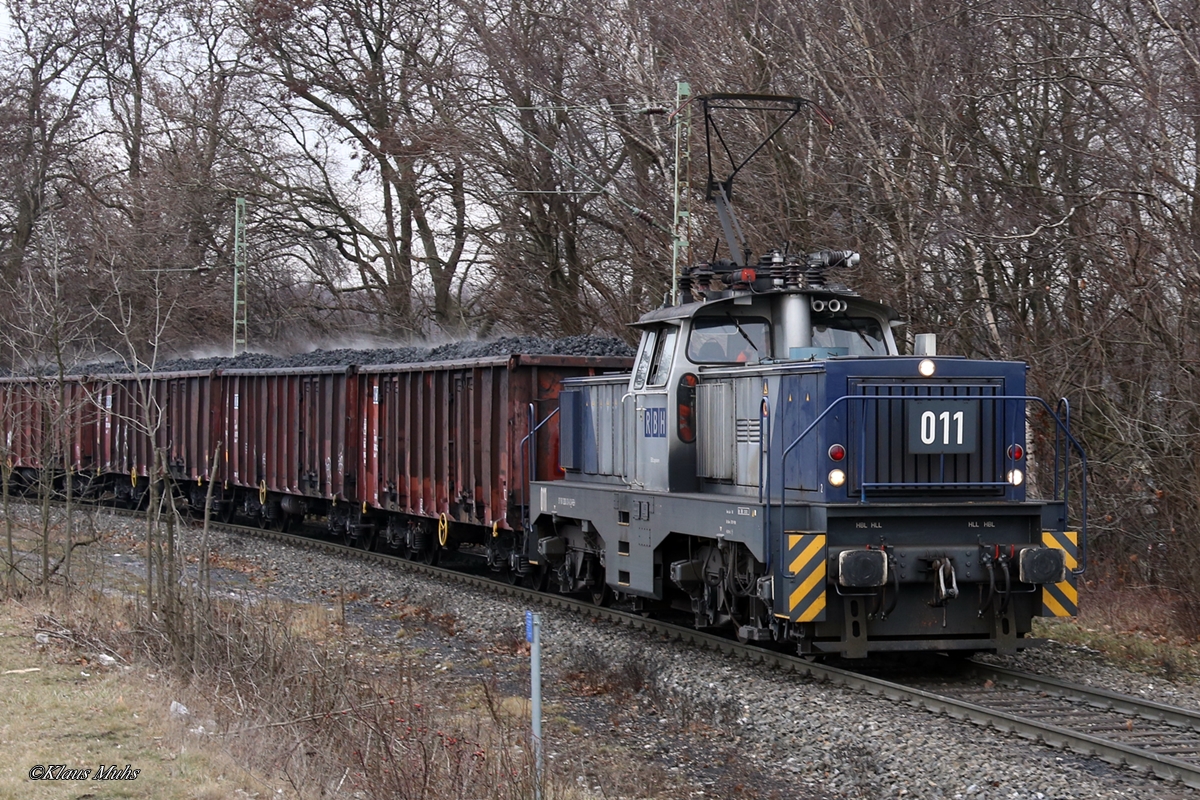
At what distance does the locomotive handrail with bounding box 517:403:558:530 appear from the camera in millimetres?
13852

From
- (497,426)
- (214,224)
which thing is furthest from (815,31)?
(214,224)

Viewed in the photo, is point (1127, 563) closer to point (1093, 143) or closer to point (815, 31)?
point (1093, 143)

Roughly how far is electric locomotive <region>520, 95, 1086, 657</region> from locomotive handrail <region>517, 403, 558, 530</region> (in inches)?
119

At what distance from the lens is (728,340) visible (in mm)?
10461

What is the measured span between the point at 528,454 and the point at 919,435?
19.3 feet

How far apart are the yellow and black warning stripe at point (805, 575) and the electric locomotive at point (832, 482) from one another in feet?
0.04

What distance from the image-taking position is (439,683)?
9.56m

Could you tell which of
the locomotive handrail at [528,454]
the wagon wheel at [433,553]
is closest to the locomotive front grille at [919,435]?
the locomotive handrail at [528,454]

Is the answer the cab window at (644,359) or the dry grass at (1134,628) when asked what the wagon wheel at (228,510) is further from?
the dry grass at (1134,628)

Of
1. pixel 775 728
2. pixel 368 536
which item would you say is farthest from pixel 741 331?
pixel 368 536

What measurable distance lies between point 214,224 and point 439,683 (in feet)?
86.5

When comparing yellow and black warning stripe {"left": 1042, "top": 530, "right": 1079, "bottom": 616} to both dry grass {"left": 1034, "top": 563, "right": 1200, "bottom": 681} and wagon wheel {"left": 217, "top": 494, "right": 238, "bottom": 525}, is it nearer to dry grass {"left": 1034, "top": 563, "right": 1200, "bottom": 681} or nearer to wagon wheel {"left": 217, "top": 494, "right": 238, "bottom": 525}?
dry grass {"left": 1034, "top": 563, "right": 1200, "bottom": 681}

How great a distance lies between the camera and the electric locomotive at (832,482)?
8836mm

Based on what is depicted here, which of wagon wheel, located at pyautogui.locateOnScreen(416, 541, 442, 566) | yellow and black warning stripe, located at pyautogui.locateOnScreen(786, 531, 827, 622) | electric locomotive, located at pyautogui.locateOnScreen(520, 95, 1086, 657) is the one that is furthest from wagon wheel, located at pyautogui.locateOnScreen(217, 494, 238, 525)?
yellow and black warning stripe, located at pyautogui.locateOnScreen(786, 531, 827, 622)
